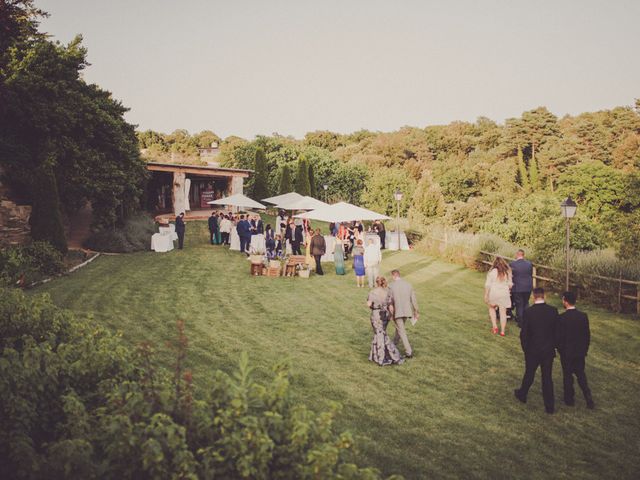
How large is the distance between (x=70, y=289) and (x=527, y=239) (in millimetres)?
16475

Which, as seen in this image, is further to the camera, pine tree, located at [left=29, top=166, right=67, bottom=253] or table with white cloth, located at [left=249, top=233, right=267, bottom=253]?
table with white cloth, located at [left=249, top=233, right=267, bottom=253]

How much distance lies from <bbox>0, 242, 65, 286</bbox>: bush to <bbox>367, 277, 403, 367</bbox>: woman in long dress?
9175 mm

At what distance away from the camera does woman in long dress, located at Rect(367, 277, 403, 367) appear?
8.38m

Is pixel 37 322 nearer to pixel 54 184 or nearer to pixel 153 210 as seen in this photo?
pixel 54 184

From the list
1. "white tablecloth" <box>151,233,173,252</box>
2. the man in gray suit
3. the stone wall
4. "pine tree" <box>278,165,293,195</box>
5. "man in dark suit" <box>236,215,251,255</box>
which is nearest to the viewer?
the man in gray suit

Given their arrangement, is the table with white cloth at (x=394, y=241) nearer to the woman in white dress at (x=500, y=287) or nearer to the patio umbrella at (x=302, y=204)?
the patio umbrella at (x=302, y=204)

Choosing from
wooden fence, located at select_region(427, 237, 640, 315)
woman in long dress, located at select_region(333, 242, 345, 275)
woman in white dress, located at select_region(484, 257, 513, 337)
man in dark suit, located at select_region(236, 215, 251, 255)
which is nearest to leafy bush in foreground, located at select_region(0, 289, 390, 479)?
woman in white dress, located at select_region(484, 257, 513, 337)

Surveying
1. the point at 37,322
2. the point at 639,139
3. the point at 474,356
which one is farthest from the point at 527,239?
the point at 639,139

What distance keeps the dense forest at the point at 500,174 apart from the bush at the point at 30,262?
49.2ft

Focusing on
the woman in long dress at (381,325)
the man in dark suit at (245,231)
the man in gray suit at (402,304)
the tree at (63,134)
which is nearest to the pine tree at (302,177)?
the tree at (63,134)

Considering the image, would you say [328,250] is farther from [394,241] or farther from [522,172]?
[522,172]

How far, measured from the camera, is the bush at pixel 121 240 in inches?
799

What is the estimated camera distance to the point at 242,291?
1391 cm

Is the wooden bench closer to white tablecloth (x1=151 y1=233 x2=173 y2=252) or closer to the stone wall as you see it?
white tablecloth (x1=151 y1=233 x2=173 y2=252)
